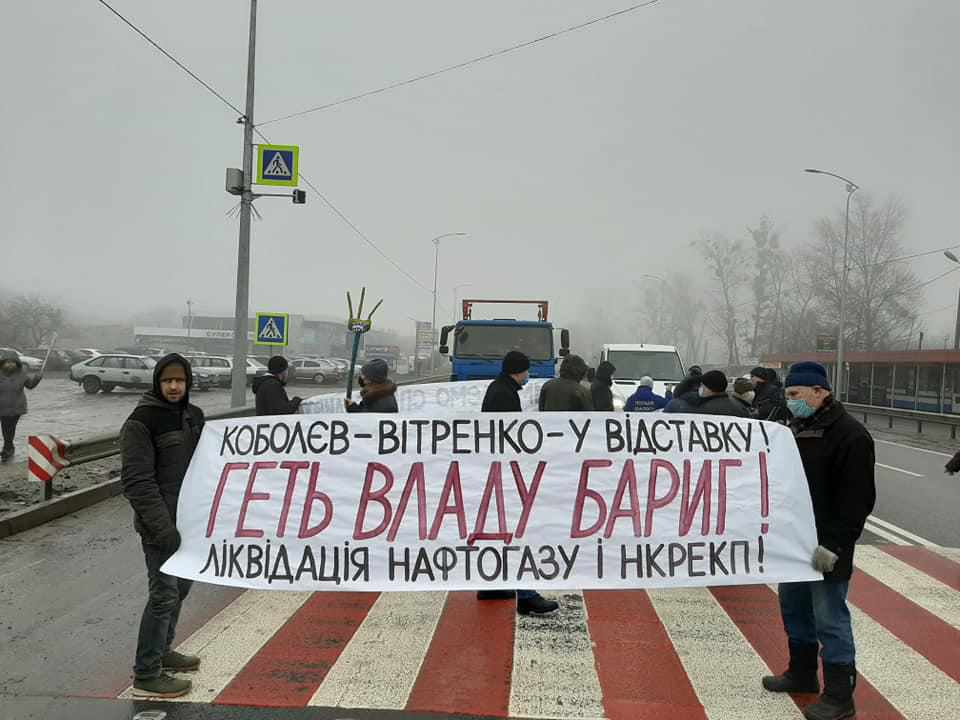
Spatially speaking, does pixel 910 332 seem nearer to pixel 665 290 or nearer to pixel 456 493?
pixel 665 290

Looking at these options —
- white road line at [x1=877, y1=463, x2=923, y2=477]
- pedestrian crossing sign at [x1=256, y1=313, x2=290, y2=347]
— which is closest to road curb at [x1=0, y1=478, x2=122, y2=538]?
pedestrian crossing sign at [x1=256, y1=313, x2=290, y2=347]

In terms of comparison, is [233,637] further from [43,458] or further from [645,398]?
[645,398]

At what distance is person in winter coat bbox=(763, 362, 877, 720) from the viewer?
388 cm

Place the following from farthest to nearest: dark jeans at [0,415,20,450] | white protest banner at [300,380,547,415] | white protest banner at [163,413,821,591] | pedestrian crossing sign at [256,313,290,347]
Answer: pedestrian crossing sign at [256,313,290,347] < dark jeans at [0,415,20,450] < white protest banner at [300,380,547,415] < white protest banner at [163,413,821,591]

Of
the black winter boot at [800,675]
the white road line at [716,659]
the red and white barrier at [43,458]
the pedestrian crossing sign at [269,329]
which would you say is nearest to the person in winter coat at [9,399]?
the red and white barrier at [43,458]

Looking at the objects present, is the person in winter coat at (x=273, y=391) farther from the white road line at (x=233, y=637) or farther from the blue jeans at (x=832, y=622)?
the blue jeans at (x=832, y=622)

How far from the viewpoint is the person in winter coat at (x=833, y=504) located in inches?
153

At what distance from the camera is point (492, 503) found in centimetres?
468

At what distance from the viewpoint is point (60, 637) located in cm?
504

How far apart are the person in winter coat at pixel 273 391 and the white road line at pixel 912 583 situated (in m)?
5.84

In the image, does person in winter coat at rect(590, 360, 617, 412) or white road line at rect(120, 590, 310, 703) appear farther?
person in winter coat at rect(590, 360, 617, 412)

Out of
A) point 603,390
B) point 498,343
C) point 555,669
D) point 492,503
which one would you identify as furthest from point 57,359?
point 555,669

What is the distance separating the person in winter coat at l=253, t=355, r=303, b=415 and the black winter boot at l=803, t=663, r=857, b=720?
561 cm

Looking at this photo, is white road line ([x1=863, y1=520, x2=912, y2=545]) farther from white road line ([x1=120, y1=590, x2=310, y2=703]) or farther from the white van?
the white van
